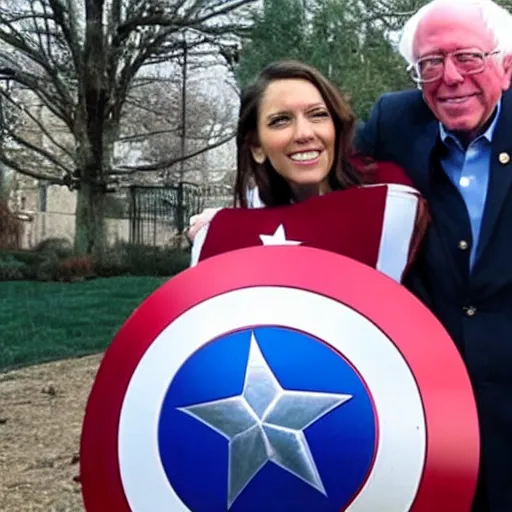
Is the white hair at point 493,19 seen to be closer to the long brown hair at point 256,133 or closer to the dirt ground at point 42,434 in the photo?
the long brown hair at point 256,133

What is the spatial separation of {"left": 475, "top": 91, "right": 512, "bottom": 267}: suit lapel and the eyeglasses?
11cm

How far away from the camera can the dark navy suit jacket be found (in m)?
1.75

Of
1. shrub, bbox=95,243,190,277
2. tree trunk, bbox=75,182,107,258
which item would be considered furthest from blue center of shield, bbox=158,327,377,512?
tree trunk, bbox=75,182,107,258

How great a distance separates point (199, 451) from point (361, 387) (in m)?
0.27

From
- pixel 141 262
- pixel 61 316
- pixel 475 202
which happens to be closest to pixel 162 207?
pixel 141 262

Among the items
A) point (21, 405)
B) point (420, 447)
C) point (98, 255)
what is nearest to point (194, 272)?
point (420, 447)

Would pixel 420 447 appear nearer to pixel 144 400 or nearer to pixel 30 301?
pixel 144 400

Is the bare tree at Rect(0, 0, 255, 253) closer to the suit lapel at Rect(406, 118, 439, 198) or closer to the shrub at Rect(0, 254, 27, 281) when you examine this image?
the shrub at Rect(0, 254, 27, 281)

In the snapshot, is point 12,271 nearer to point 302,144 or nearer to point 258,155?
point 258,155

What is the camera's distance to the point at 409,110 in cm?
200

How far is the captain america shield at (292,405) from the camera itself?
1.54 metres

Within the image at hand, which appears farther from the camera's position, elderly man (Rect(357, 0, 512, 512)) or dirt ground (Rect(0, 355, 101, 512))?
dirt ground (Rect(0, 355, 101, 512))

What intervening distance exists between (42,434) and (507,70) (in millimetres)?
4124

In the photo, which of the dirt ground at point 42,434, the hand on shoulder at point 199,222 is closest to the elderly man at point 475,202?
the hand on shoulder at point 199,222
